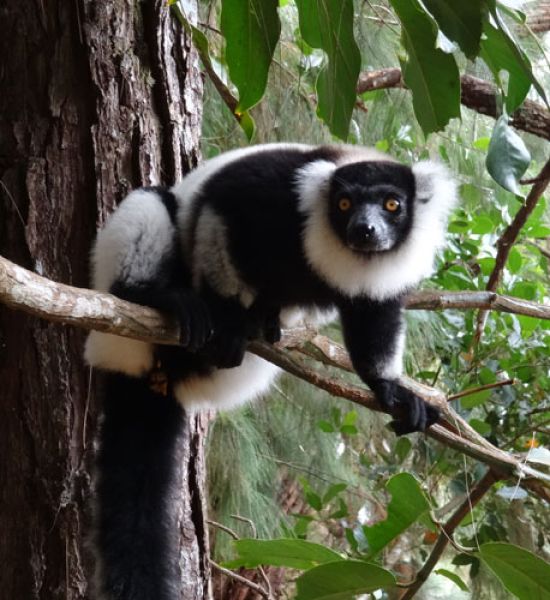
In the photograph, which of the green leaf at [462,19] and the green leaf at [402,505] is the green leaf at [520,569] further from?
the green leaf at [462,19]

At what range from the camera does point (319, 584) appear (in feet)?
4.93

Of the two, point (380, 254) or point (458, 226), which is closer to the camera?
point (380, 254)

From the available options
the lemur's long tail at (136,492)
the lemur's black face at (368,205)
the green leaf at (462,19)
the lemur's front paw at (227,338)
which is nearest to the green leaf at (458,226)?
the lemur's black face at (368,205)

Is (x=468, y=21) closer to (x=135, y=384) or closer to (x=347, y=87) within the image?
(x=347, y=87)

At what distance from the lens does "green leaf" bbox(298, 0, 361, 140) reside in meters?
1.96

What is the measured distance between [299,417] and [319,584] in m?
2.84

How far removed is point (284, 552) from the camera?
1.61 metres

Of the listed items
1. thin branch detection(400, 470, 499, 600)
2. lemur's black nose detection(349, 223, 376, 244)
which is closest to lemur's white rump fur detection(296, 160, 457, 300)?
lemur's black nose detection(349, 223, 376, 244)

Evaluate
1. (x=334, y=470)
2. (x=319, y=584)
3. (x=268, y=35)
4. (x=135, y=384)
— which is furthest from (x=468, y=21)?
(x=334, y=470)

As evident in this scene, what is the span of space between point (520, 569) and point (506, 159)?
1.02 metres

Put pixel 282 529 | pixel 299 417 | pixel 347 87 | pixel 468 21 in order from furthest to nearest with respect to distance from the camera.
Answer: pixel 299 417
pixel 282 529
pixel 347 87
pixel 468 21

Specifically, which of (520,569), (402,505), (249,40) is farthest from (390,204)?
(520,569)

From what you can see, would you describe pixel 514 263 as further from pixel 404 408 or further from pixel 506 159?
pixel 506 159

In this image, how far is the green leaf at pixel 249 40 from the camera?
6.66ft
